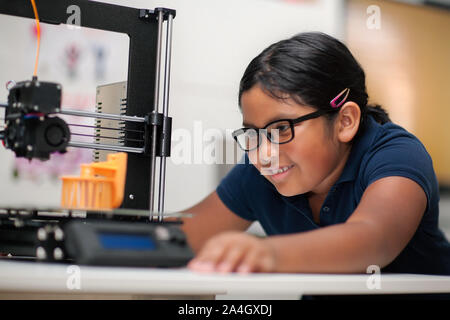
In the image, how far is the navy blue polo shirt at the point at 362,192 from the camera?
3.56 ft

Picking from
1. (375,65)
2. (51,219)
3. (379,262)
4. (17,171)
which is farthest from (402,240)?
(375,65)

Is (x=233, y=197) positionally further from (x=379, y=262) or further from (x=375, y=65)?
(x=375, y=65)

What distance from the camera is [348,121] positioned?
4.19 feet

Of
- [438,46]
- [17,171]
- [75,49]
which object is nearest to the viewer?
[17,171]

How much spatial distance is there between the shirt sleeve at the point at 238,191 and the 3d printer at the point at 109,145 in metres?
0.36

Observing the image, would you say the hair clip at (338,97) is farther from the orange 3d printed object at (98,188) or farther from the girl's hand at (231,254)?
the girl's hand at (231,254)

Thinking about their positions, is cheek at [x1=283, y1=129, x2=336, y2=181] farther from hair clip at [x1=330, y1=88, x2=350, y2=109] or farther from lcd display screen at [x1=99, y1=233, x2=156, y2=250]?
lcd display screen at [x1=99, y1=233, x2=156, y2=250]

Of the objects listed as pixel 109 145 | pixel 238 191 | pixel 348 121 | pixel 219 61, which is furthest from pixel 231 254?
pixel 219 61

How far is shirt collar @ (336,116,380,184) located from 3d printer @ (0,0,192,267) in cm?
43

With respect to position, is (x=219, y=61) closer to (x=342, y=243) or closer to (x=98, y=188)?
(x=98, y=188)

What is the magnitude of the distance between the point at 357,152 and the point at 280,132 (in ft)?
0.72

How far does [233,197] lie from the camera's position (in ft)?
5.05

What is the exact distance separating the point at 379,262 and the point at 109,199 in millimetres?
459

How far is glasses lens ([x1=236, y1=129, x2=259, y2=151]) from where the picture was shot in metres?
1.18
